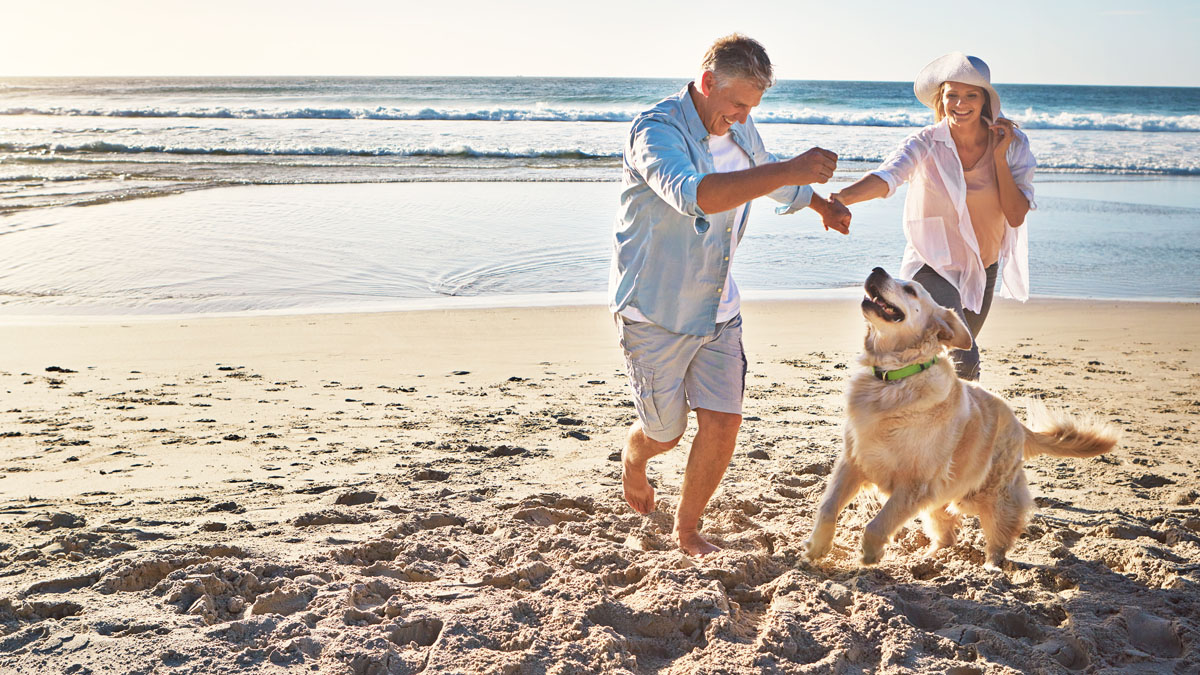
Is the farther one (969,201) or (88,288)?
(88,288)

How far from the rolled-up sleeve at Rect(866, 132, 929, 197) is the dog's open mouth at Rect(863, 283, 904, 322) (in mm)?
703

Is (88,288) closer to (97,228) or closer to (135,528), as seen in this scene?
(97,228)

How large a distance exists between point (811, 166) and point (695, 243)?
0.57 meters

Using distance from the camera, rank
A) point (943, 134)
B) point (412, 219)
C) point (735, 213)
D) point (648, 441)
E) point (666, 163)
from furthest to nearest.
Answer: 1. point (412, 219)
2. point (943, 134)
3. point (648, 441)
4. point (735, 213)
5. point (666, 163)

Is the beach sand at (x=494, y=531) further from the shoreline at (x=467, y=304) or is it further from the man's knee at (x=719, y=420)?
the shoreline at (x=467, y=304)

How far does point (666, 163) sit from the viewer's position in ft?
9.50

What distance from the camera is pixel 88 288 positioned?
29.6 ft

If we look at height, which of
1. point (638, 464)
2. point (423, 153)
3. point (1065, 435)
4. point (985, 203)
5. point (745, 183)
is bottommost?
point (638, 464)

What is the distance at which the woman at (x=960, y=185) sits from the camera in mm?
3967

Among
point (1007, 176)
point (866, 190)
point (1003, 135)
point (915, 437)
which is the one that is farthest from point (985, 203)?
point (915, 437)

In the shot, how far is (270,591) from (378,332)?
4.64 metres

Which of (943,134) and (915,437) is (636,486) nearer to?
(915,437)

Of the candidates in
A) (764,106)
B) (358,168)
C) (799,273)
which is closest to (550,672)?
(799,273)

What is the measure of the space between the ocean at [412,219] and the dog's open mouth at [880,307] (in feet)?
18.3
